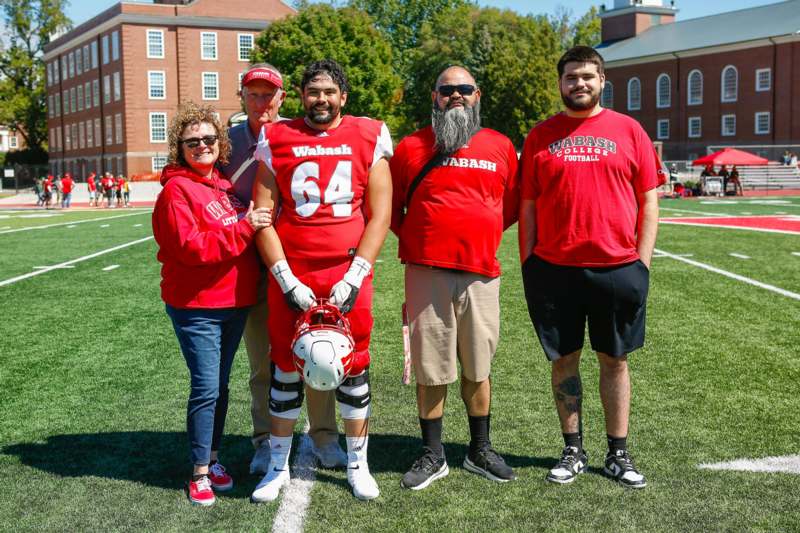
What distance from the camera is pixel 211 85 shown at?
2372 inches

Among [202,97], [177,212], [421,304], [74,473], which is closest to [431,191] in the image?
[421,304]

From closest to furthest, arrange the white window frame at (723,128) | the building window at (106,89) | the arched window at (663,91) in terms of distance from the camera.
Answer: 1. the white window frame at (723,128)
2. the building window at (106,89)
3. the arched window at (663,91)

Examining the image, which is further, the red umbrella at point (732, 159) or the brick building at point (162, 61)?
the brick building at point (162, 61)

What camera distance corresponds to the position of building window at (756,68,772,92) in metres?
57.3

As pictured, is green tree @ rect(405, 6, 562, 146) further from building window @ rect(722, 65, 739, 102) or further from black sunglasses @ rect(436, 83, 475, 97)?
black sunglasses @ rect(436, 83, 475, 97)

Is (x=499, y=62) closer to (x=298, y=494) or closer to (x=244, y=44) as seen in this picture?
(x=244, y=44)


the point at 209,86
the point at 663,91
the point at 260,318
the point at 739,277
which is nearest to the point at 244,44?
the point at 209,86

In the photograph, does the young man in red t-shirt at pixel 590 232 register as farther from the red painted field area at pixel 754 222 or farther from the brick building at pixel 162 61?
the brick building at pixel 162 61

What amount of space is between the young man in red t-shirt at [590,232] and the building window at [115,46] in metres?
61.9

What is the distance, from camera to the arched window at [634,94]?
222 feet

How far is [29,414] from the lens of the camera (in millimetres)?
5465

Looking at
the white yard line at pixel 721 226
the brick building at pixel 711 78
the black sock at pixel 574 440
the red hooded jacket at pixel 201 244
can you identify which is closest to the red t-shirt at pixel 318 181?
the red hooded jacket at pixel 201 244

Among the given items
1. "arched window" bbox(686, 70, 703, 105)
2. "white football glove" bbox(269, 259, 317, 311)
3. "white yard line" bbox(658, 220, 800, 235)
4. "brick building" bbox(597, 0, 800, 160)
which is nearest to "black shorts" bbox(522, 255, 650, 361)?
"white football glove" bbox(269, 259, 317, 311)

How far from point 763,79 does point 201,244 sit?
61.4m
